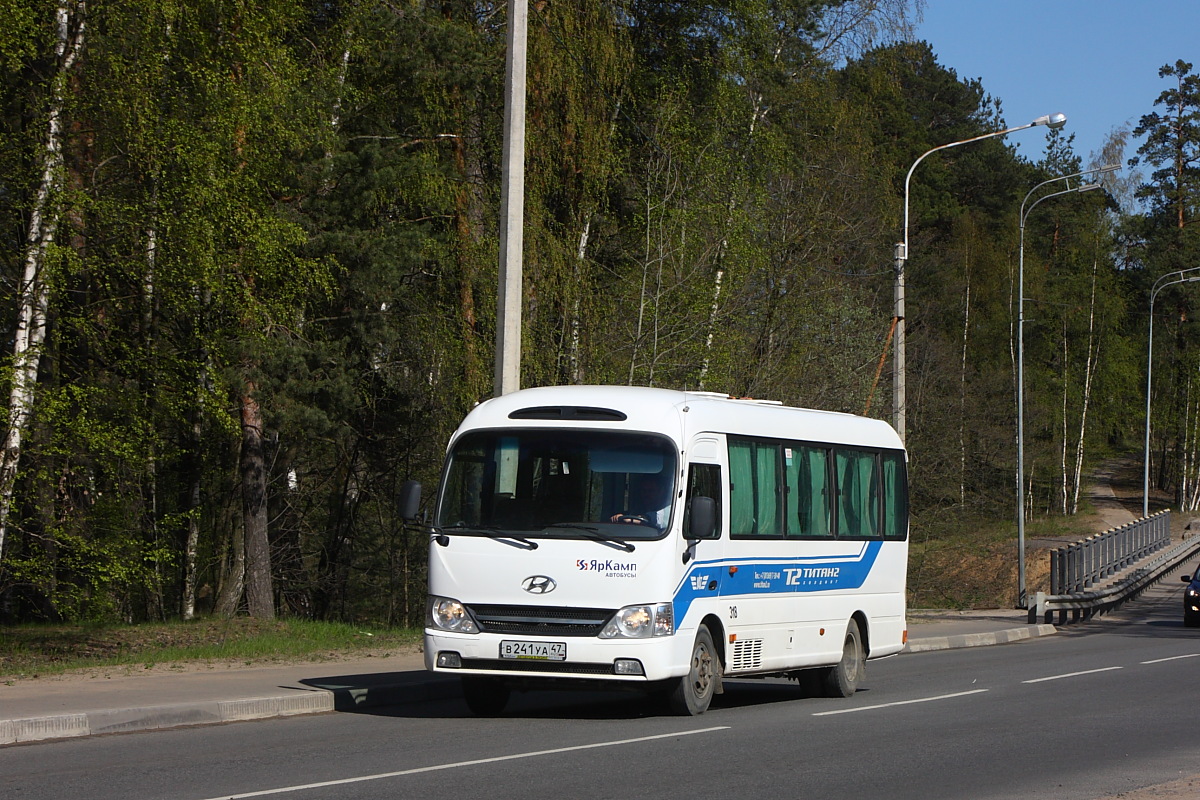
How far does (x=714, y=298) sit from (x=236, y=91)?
31.9ft

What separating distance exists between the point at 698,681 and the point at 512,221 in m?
6.35

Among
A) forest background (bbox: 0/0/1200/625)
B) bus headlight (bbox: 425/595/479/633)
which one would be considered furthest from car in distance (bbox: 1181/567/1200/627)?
bus headlight (bbox: 425/595/479/633)

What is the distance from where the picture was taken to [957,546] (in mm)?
47031

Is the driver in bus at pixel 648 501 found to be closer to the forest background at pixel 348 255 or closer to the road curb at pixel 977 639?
the forest background at pixel 348 255

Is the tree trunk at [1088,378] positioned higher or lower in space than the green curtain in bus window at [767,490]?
higher

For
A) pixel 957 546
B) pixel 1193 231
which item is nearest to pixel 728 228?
pixel 957 546

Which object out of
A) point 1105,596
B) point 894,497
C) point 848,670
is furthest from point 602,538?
point 1105,596

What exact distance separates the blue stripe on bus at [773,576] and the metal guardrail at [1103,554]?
20816 mm

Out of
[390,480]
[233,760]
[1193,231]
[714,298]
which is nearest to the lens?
[233,760]

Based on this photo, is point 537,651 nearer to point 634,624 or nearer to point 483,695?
point 634,624

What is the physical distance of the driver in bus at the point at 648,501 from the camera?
511 inches

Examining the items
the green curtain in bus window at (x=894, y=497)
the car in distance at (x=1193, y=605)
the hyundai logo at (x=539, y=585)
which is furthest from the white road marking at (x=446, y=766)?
the car in distance at (x=1193, y=605)

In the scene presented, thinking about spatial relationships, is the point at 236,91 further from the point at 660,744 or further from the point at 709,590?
the point at 660,744

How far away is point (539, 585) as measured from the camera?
12.7 m
